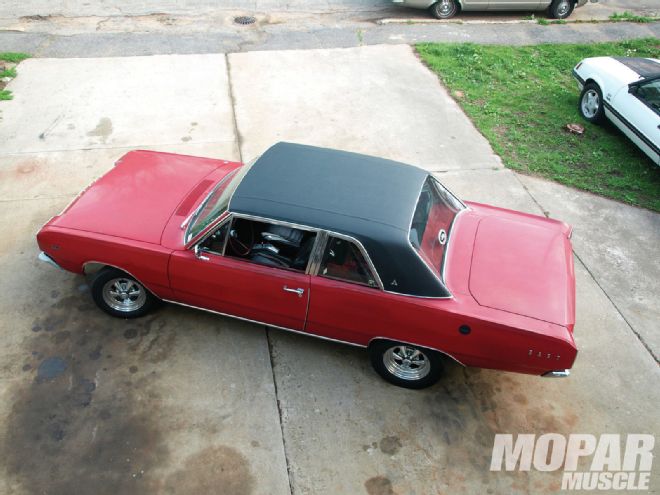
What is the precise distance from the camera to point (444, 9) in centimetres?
1196

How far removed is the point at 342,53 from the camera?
1037cm

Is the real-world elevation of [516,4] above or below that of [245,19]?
above

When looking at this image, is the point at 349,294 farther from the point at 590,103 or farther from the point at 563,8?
the point at 563,8

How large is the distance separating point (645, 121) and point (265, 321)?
6152 millimetres

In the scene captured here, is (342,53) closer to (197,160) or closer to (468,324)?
(197,160)

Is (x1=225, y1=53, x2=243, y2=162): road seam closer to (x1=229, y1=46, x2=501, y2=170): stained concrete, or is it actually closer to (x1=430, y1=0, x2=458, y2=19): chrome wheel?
(x1=229, y1=46, x2=501, y2=170): stained concrete

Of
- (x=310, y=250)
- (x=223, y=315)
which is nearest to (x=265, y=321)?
(x=223, y=315)

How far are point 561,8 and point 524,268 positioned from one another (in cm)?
1003

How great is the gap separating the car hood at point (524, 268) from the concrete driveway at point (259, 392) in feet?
3.23

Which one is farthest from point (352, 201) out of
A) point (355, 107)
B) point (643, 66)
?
point (643, 66)

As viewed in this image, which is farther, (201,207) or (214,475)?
(201,207)

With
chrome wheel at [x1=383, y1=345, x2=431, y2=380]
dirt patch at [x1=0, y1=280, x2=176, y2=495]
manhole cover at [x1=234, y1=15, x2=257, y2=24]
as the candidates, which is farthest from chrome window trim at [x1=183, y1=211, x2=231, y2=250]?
manhole cover at [x1=234, y1=15, x2=257, y2=24]

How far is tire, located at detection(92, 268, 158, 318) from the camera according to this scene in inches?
193

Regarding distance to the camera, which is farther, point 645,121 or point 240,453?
point 645,121
